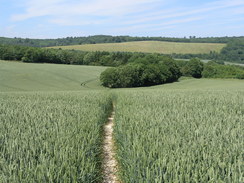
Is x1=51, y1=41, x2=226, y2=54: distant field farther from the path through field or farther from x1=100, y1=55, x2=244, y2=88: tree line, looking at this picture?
the path through field

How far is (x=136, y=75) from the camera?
208ft

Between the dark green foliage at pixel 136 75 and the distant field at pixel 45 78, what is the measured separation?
3775 mm

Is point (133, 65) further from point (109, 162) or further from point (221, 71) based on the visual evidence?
point (109, 162)

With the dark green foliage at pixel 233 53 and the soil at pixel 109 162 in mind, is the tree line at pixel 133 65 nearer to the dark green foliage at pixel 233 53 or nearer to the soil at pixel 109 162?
the dark green foliage at pixel 233 53

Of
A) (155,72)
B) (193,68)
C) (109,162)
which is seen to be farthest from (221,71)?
(109,162)

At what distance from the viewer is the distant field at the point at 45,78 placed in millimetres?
49750

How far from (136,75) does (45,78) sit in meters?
23.6

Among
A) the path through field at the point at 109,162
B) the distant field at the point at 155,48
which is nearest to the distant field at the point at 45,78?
the path through field at the point at 109,162

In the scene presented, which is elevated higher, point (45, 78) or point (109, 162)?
point (109, 162)

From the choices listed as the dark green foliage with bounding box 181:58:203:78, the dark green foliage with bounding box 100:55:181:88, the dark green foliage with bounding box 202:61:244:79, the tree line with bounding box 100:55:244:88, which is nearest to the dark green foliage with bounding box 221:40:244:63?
the tree line with bounding box 100:55:244:88

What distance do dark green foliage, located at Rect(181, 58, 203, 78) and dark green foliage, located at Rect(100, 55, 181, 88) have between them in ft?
38.3

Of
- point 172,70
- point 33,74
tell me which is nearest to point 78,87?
point 33,74

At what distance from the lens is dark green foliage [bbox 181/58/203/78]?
8050 centimetres

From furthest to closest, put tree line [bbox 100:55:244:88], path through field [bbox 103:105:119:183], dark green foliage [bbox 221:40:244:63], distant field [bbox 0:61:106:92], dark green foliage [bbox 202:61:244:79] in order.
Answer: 1. dark green foliage [bbox 221:40:244:63]
2. dark green foliage [bbox 202:61:244:79]
3. tree line [bbox 100:55:244:88]
4. distant field [bbox 0:61:106:92]
5. path through field [bbox 103:105:119:183]
